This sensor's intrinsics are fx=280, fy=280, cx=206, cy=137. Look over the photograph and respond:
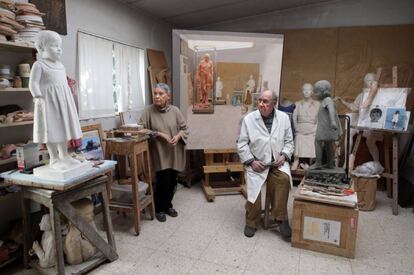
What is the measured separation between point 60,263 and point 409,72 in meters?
4.34

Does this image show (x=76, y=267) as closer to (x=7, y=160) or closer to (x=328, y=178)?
(x=7, y=160)

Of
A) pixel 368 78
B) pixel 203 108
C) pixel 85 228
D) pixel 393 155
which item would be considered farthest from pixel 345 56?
pixel 85 228

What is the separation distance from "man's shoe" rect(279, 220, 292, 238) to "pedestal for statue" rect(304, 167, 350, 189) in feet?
1.34

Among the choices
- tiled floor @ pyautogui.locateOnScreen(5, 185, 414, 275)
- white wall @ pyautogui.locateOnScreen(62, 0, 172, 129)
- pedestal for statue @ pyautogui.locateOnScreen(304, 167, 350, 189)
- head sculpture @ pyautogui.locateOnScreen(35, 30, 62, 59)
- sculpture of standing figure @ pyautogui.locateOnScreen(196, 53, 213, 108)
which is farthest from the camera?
sculpture of standing figure @ pyautogui.locateOnScreen(196, 53, 213, 108)

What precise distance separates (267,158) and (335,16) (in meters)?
2.72

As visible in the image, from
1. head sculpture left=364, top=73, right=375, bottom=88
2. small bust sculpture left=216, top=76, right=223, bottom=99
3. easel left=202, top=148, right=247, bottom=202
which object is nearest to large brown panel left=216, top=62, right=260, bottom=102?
small bust sculpture left=216, top=76, right=223, bottom=99

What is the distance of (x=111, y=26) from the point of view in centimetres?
310

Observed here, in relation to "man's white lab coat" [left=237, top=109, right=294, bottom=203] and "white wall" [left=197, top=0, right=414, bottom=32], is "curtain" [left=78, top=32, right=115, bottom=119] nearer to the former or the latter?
"man's white lab coat" [left=237, top=109, right=294, bottom=203]

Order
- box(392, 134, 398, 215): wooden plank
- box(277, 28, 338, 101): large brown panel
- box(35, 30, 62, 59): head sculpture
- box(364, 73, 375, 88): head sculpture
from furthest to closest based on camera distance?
1. box(277, 28, 338, 101): large brown panel
2. box(364, 73, 375, 88): head sculpture
3. box(392, 134, 398, 215): wooden plank
4. box(35, 30, 62, 59): head sculpture

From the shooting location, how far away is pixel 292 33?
4.06 meters

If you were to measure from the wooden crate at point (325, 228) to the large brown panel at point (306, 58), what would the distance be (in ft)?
7.35

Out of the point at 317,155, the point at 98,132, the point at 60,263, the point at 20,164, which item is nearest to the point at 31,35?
the point at 20,164

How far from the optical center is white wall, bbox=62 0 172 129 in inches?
102

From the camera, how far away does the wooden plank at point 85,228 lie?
1.74m
